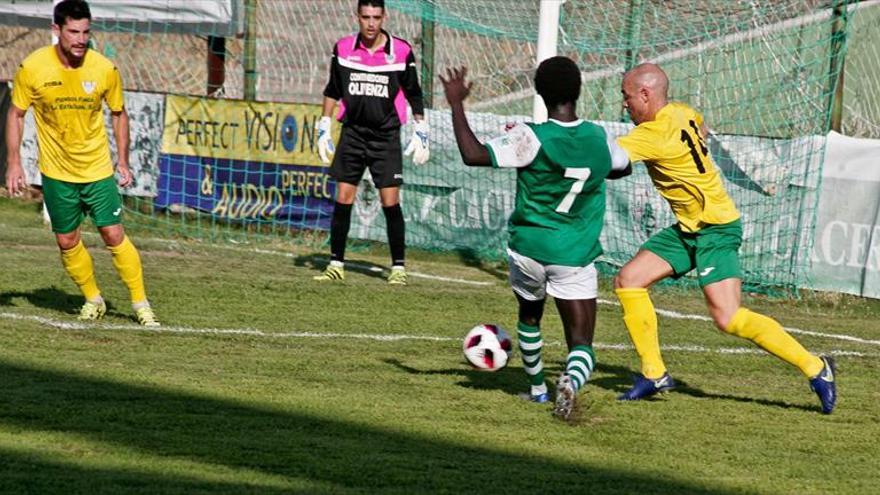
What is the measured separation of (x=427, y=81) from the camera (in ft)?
50.8

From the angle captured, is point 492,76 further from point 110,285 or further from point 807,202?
point 110,285

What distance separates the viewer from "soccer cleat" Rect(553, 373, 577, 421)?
6852 mm

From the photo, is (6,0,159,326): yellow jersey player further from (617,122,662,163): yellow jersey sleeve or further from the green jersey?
(617,122,662,163): yellow jersey sleeve

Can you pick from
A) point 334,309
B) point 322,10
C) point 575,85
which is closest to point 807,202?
point 334,309

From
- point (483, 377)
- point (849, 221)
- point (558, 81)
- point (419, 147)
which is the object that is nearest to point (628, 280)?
point (483, 377)

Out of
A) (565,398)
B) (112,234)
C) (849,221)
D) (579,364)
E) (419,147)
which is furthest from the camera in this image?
(849,221)

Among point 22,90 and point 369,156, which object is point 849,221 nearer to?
point 369,156

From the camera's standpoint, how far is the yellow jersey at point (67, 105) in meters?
9.09

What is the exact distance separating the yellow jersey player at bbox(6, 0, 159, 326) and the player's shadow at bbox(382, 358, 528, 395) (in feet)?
6.49

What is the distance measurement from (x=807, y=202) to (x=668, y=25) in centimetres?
226

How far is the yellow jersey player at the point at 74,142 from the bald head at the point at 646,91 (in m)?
3.22

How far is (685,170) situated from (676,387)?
1.27m

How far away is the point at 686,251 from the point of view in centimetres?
780

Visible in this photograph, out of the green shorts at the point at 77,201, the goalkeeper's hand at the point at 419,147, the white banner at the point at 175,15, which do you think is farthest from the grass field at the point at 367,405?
the white banner at the point at 175,15
